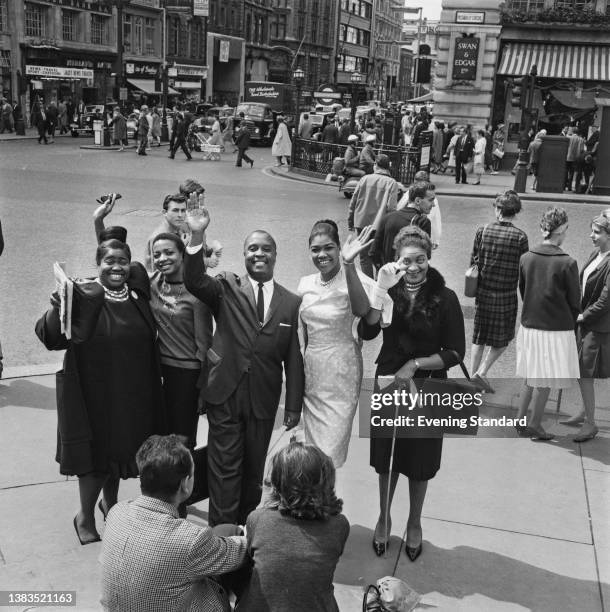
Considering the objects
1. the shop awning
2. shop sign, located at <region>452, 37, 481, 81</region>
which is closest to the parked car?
shop sign, located at <region>452, 37, 481, 81</region>

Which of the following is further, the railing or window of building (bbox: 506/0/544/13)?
window of building (bbox: 506/0/544/13)

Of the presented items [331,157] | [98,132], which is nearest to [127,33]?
[98,132]

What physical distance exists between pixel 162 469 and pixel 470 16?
29764 mm

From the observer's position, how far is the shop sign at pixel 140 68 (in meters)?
52.5

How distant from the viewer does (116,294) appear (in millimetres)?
4324

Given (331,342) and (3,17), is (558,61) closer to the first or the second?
(3,17)

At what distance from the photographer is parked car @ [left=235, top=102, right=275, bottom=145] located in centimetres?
3734

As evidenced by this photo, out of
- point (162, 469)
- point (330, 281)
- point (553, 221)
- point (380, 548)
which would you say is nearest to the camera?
point (162, 469)

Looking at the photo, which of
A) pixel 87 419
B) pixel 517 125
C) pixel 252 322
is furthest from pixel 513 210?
pixel 517 125

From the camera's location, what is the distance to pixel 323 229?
14.3 ft

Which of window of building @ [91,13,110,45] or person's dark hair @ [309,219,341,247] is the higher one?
window of building @ [91,13,110,45]

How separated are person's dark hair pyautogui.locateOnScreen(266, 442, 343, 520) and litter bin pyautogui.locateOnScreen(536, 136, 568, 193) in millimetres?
20567

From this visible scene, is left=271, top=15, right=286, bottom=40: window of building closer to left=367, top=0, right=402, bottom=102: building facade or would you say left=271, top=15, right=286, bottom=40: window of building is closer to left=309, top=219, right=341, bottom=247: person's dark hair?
left=367, top=0, right=402, bottom=102: building facade

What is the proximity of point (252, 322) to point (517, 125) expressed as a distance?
2903cm
